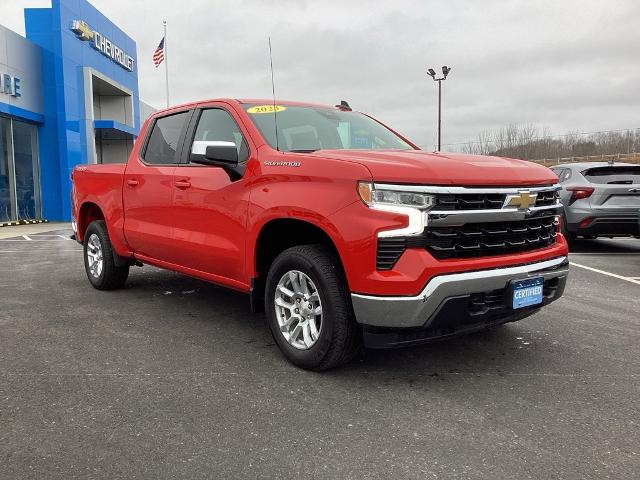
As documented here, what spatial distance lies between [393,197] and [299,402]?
1286 millimetres

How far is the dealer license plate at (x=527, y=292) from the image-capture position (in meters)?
3.36

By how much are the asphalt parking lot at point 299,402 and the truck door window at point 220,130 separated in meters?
1.50

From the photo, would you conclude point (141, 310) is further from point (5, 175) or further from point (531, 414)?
point (5, 175)

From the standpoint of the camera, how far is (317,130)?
14.5 ft

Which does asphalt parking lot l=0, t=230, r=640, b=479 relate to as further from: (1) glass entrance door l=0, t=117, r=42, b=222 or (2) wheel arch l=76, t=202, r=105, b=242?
(1) glass entrance door l=0, t=117, r=42, b=222

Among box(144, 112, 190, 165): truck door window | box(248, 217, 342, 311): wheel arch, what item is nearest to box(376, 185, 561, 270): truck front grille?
box(248, 217, 342, 311): wheel arch

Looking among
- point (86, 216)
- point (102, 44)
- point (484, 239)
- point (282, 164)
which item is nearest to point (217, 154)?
point (282, 164)

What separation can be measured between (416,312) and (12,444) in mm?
2140

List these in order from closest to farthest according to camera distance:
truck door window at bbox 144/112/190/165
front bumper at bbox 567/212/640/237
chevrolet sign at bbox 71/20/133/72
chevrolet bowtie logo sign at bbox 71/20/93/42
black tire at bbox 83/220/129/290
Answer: truck door window at bbox 144/112/190/165 < black tire at bbox 83/220/129/290 < front bumper at bbox 567/212/640/237 < chevrolet bowtie logo sign at bbox 71/20/93/42 < chevrolet sign at bbox 71/20/133/72

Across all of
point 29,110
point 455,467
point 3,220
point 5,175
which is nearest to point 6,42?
point 29,110

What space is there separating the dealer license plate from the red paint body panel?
0.44 ft

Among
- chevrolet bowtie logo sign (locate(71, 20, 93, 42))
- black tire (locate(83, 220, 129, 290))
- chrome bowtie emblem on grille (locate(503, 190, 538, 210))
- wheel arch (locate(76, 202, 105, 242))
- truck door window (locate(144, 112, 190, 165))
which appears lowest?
black tire (locate(83, 220, 129, 290))

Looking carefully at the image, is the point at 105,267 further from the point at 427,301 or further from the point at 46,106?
the point at 46,106

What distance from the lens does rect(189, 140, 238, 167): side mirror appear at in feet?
12.6
